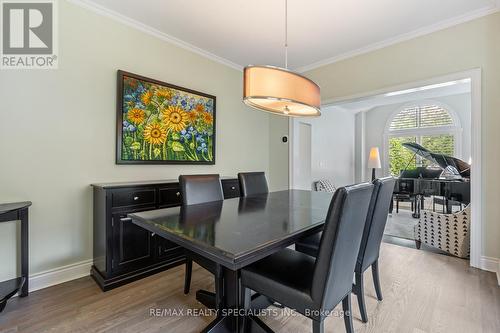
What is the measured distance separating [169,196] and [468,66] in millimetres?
3510

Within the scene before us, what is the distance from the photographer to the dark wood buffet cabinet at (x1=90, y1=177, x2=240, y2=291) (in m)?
2.12

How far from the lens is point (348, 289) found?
1358 mm

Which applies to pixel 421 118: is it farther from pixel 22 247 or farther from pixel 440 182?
pixel 22 247

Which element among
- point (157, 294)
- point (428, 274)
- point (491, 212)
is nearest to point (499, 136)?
point (491, 212)

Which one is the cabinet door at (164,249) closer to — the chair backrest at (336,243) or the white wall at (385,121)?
the chair backrest at (336,243)

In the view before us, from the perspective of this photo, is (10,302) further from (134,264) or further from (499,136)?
(499,136)

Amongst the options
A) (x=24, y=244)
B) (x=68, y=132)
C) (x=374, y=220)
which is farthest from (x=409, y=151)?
(x=24, y=244)

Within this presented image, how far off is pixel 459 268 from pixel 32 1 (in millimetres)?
4846

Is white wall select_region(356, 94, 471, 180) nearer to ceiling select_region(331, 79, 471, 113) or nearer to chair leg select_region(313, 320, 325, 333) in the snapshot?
ceiling select_region(331, 79, 471, 113)

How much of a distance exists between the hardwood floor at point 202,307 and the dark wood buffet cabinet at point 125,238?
11 centimetres

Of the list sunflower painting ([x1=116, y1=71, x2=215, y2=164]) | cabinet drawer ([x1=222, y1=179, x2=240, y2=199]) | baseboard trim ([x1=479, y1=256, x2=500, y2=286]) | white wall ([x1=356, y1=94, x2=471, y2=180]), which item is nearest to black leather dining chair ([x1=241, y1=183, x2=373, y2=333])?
cabinet drawer ([x1=222, y1=179, x2=240, y2=199])

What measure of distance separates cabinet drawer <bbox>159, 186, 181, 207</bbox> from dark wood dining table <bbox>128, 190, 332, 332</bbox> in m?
0.77

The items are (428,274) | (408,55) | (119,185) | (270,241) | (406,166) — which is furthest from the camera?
(406,166)

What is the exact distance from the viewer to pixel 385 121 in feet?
20.9
